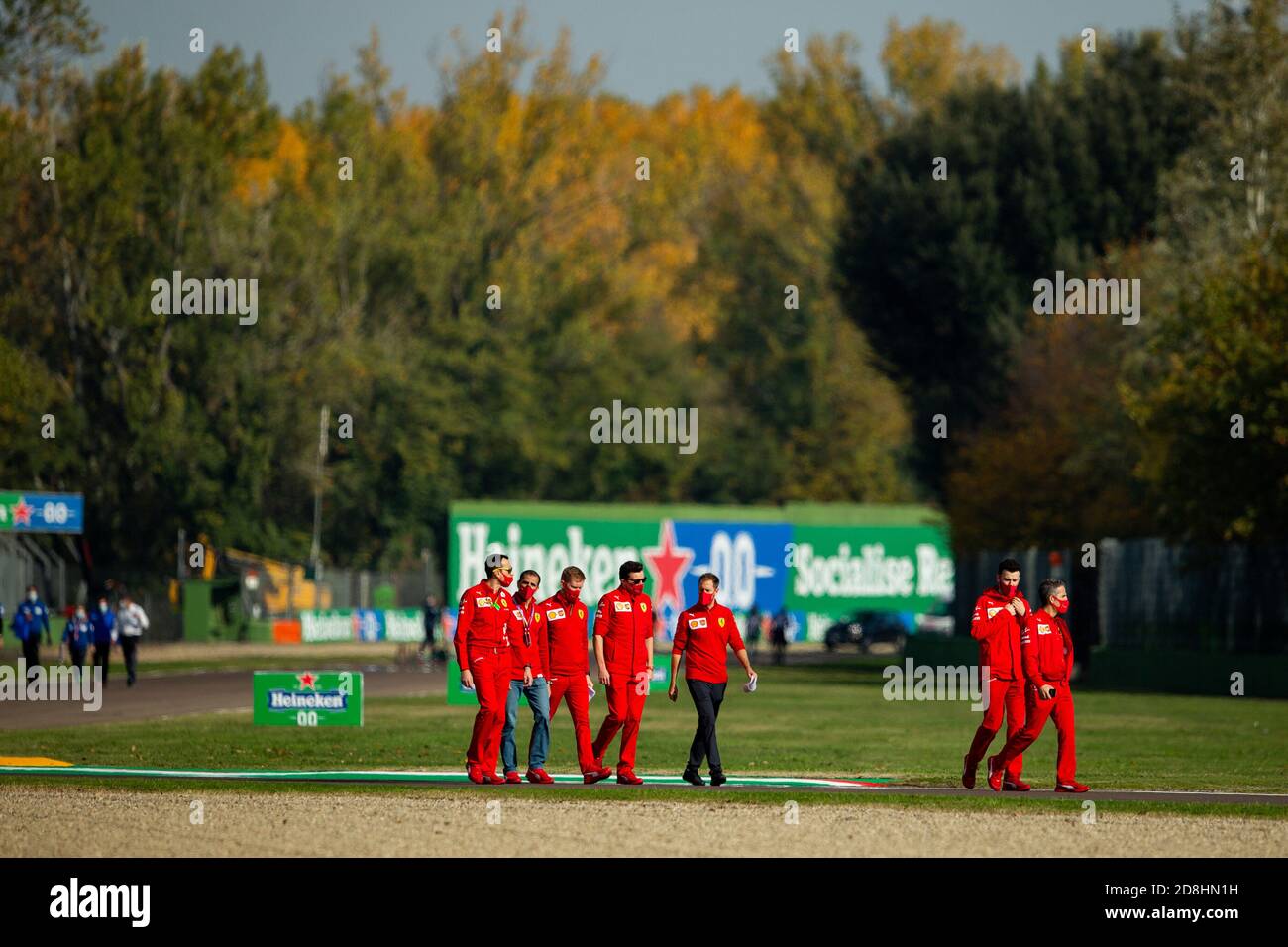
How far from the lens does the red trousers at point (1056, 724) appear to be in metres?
19.5

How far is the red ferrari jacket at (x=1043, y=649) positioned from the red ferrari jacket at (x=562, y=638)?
13.8ft

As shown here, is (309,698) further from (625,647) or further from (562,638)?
(625,647)

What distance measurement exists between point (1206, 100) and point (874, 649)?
27.0 m

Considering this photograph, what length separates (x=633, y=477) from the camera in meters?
97.8

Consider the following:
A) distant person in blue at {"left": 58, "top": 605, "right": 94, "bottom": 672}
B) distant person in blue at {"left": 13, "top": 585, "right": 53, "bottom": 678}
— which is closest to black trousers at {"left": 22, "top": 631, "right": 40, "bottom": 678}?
distant person in blue at {"left": 13, "top": 585, "right": 53, "bottom": 678}

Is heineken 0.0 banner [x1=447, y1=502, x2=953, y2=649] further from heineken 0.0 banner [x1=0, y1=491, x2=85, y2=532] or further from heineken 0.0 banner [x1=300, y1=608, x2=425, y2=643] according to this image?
heineken 0.0 banner [x1=0, y1=491, x2=85, y2=532]

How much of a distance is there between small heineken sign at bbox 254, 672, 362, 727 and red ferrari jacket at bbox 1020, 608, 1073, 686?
40.1 ft

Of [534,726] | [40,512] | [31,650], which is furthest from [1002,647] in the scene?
[40,512]

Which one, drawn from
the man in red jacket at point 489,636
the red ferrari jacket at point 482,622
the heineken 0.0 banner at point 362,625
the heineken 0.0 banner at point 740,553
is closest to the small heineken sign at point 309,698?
the man in red jacket at point 489,636

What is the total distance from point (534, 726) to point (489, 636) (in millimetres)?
1212

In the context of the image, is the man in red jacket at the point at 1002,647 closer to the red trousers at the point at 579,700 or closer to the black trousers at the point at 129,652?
the red trousers at the point at 579,700

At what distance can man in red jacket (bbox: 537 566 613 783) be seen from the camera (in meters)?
20.7

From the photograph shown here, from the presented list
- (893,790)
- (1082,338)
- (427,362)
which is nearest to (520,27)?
(427,362)

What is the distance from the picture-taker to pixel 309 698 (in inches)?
1167
